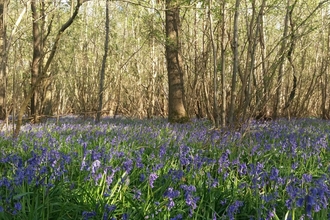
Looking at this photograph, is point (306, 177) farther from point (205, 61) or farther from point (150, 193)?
point (205, 61)

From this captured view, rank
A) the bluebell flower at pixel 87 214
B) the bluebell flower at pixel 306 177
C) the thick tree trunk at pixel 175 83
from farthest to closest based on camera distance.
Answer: the thick tree trunk at pixel 175 83 < the bluebell flower at pixel 306 177 < the bluebell flower at pixel 87 214

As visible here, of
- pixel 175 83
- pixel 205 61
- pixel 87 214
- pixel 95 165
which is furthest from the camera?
pixel 175 83

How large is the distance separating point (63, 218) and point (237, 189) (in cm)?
154

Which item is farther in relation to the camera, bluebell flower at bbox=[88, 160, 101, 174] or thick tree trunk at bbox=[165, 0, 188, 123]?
thick tree trunk at bbox=[165, 0, 188, 123]

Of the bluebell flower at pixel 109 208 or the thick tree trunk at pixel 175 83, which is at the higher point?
the thick tree trunk at pixel 175 83

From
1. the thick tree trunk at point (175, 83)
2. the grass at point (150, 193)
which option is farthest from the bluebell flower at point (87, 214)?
the thick tree trunk at point (175, 83)

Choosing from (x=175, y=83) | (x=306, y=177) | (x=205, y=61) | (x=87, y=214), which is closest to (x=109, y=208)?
(x=87, y=214)

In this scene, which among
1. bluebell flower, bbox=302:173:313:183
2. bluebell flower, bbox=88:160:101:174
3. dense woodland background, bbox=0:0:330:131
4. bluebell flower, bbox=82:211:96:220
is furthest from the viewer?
dense woodland background, bbox=0:0:330:131

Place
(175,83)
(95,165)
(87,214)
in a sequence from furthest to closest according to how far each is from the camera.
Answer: (175,83) → (95,165) → (87,214)

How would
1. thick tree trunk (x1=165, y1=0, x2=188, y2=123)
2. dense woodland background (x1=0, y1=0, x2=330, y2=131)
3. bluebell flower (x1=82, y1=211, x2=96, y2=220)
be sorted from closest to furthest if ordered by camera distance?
bluebell flower (x1=82, y1=211, x2=96, y2=220) < dense woodland background (x1=0, y1=0, x2=330, y2=131) < thick tree trunk (x1=165, y1=0, x2=188, y2=123)

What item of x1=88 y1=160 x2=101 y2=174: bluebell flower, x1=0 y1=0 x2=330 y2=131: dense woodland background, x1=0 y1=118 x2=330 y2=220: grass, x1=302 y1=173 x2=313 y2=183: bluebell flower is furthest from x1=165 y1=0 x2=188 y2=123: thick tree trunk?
x1=302 y1=173 x2=313 y2=183: bluebell flower

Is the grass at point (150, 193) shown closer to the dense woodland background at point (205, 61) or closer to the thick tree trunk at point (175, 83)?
the dense woodland background at point (205, 61)

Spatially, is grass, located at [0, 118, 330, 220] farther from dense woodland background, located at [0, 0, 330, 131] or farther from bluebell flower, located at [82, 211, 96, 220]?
dense woodland background, located at [0, 0, 330, 131]

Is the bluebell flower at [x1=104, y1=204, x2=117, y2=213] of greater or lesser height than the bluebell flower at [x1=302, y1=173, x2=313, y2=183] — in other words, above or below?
below
